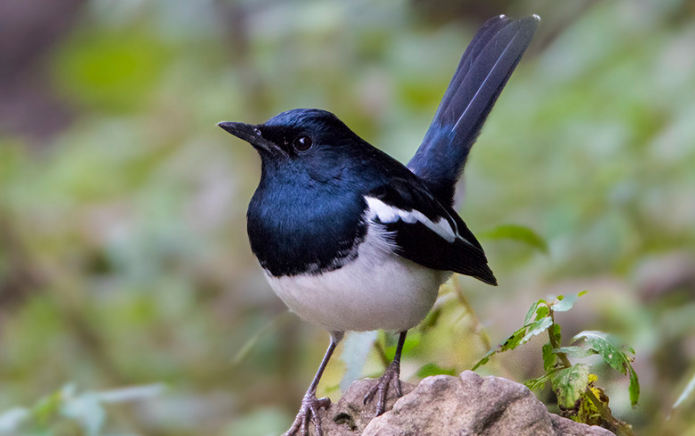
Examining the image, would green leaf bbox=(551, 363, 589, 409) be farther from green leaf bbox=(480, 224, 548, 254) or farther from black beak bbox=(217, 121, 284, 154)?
black beak bbox=(217, 121, 284, 154)

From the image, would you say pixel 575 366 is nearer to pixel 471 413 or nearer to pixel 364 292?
pixel 471 413

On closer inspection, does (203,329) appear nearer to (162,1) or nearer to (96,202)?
(96,202)

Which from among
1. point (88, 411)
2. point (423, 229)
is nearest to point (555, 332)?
point (423, 229)

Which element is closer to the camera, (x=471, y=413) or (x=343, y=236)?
(x=471, y=413)

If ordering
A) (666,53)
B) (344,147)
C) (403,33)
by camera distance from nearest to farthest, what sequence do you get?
1. (344,147)
2. (666,53)
3. (403,33)

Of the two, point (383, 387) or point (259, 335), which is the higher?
point (259, 335)

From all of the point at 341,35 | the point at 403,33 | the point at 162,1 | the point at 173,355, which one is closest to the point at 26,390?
the point at 173,355

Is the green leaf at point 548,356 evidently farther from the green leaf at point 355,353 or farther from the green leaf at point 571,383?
the green leaf at point 355,353
